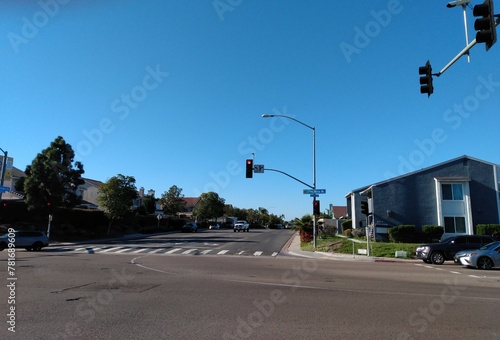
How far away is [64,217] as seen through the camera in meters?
45.3

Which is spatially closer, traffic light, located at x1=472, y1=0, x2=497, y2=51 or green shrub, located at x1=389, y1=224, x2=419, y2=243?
traffic light, located at x1=472, y1=0, x2=497, y2=51

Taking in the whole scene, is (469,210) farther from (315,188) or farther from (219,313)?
(219,313)

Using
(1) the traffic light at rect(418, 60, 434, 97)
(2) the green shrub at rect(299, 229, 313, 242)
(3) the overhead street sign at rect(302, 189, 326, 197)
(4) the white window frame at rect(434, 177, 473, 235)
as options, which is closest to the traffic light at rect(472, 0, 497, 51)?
(1) the traffic light at rect(418, 60, 434, 97)

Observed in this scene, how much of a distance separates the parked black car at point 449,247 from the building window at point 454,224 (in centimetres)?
1180

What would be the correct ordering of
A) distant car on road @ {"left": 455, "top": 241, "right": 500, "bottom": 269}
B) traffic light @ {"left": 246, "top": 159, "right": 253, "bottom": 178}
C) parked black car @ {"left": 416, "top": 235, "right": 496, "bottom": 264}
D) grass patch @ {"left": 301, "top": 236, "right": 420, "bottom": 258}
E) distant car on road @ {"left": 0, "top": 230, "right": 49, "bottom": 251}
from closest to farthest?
distant car on road @ {"left": 455, "top": 241, "right": 500, "bottom": 269}, parked black car @ {"left": 416, "top": 235, "right": 496, "bottom": 264}, grass patch @ {"left": 301, "top": 236, "right": 420, "bottom": 258}, distant car on road @ {"left": 0, "top": 230, "right": 49, "bottom": 251}, traffic light @ {"left": 246, "top": 159, "right": 253, "bottom": 178}

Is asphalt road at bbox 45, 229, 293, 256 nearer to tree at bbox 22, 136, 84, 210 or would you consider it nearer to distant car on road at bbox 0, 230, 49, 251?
distant car on road at bbox 0, 230, 49, 251

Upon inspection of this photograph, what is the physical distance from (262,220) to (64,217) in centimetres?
10906

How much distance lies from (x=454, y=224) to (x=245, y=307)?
3039 centimetres

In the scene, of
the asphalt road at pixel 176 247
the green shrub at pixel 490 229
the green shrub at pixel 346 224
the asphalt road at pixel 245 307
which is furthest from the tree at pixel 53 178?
the green shrub at pixel 490 229

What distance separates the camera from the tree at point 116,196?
148ft

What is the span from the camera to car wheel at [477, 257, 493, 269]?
18.4 m

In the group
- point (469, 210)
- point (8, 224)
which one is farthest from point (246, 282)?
point (8, 224)

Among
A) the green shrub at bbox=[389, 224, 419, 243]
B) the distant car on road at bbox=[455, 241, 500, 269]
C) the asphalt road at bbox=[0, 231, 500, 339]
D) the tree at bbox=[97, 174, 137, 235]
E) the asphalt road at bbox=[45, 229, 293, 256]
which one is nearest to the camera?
the asphalt road at bbox=[0, 231, 500, 339]

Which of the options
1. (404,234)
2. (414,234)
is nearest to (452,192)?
(414,234)
